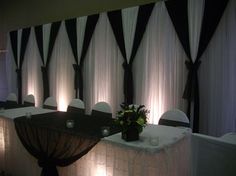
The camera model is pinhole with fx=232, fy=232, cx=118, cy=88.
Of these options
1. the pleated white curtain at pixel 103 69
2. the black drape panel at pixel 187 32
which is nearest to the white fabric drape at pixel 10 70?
the pleated white curtain at pixel 103 69

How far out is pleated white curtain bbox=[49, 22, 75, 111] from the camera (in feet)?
18.1

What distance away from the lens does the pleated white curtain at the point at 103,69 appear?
4637 millimetres

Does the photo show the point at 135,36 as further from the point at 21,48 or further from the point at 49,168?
the point at 21,48

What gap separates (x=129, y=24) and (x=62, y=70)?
85.9 inches

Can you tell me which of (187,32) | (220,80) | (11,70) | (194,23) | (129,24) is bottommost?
(220,80)

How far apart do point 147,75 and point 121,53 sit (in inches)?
27.8

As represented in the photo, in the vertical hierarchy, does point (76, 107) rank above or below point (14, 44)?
below

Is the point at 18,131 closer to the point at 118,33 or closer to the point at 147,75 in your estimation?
the point at 147,75

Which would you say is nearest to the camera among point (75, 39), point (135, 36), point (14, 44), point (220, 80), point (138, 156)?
point (138, 156)

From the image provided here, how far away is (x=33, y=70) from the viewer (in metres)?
6.39

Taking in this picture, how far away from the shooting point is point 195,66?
3.60m

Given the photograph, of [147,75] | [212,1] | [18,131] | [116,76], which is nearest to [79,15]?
[116,76]

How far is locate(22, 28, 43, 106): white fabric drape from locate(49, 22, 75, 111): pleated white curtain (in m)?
0.61

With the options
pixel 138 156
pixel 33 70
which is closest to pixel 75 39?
pixel 33 70
